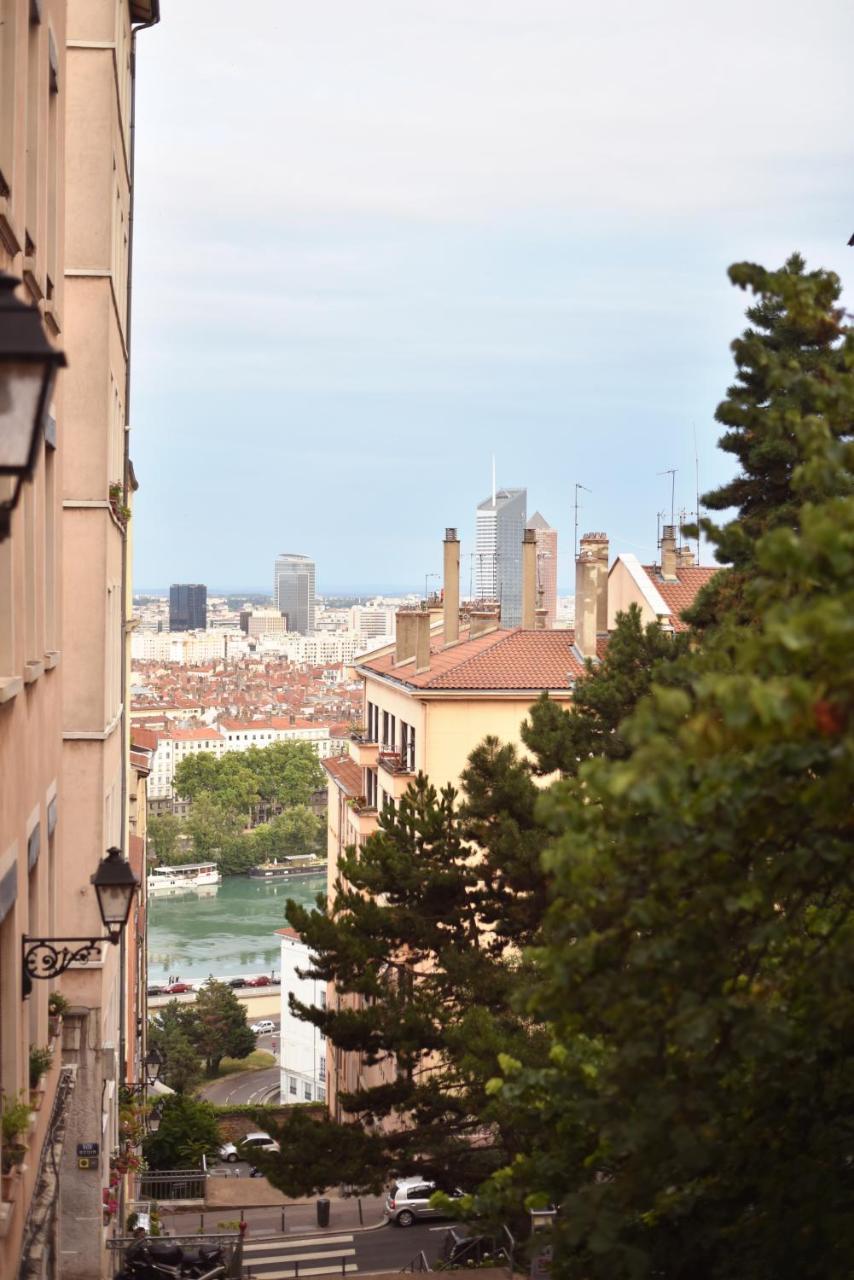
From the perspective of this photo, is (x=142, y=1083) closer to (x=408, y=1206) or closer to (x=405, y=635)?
(x=408, y=1206)

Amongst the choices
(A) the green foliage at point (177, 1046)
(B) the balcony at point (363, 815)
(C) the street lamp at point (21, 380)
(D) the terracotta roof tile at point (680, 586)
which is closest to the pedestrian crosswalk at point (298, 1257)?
(B) the balcony at point (363, 815)

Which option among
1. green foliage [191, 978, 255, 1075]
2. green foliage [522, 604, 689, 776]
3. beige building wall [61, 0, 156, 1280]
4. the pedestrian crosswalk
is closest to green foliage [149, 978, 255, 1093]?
green foliage [191, 978, 255, 1075]

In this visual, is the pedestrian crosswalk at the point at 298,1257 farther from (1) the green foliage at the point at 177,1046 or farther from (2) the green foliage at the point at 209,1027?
(2) the green foliage at the point at 209,1027

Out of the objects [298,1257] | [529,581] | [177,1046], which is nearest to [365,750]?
[529,581]

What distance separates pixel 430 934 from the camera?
57.8 feet

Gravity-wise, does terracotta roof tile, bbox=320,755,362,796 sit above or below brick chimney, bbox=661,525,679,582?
below

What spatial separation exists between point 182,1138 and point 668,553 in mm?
18012

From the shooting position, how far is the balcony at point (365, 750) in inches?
1452

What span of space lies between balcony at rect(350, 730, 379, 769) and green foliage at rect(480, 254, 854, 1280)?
2926 cm

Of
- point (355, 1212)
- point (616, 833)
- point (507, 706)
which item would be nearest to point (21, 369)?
point (616, 833)

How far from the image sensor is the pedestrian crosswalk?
2428cm

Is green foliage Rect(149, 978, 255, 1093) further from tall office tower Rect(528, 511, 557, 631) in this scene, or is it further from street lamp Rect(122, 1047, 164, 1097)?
street lamp Rect(122, 1047, 164, 1097)

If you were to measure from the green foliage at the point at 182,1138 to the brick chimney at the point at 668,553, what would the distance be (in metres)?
17.3

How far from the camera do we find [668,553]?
120 ft
